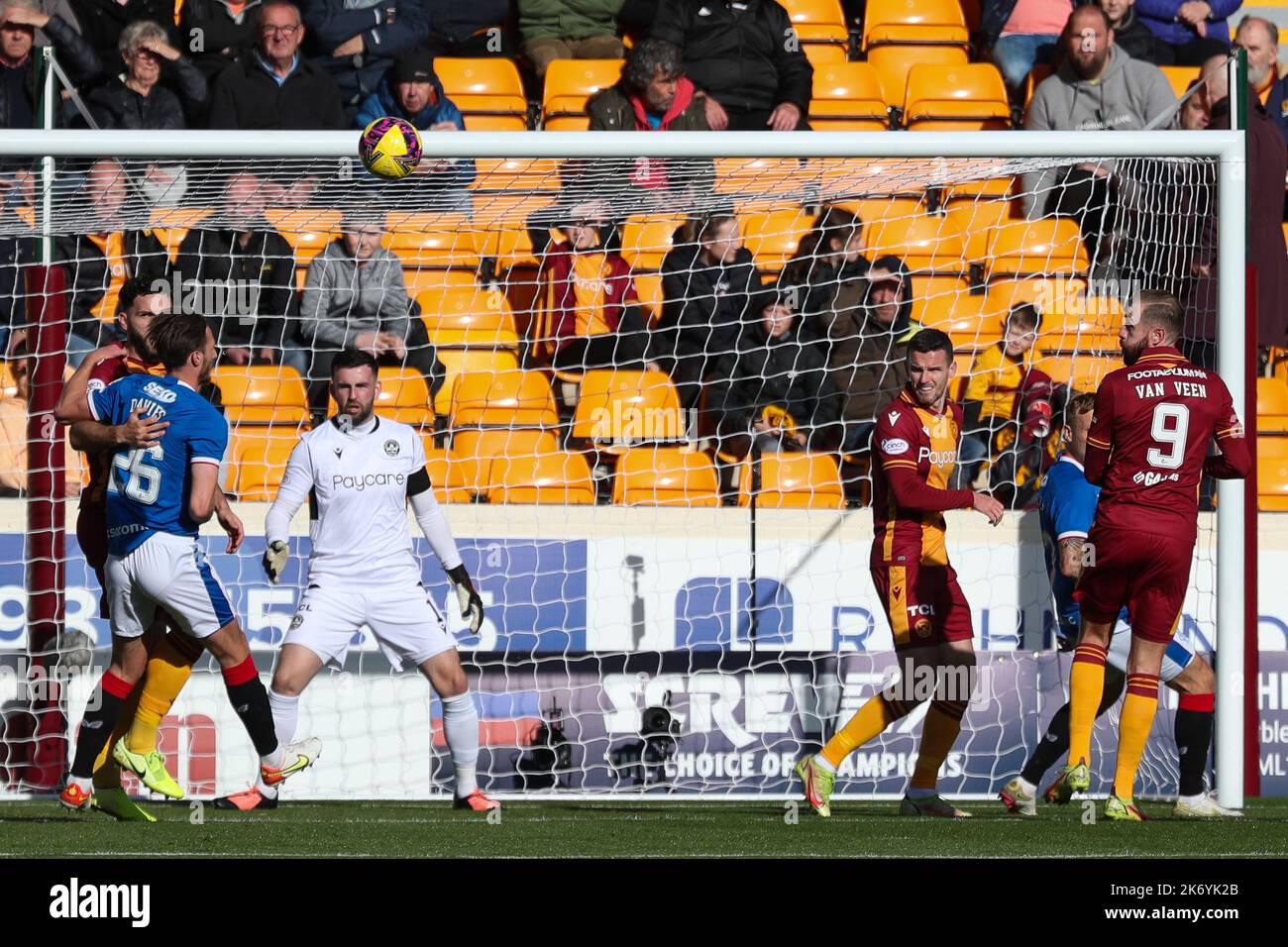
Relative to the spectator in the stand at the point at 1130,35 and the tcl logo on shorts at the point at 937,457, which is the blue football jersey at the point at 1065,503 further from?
the spectator in the stand at the point at 1130,35

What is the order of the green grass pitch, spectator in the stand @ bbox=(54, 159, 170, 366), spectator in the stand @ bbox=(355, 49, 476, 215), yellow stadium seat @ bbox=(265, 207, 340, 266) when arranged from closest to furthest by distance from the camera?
1. the green grass pitch
2. spectator in the stand @ bbox=(54, 159, 170, 366)
3. yellow stadium seat @ bbox=(265, 207, 340, 266)
4. spectator in the stand @ bbox=(355, 49, 476, 215)

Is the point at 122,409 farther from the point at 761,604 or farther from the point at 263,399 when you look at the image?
the point at 761,604

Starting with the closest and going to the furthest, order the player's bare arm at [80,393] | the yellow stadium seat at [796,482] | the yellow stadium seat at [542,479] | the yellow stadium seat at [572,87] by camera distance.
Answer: the player's bare arm at [80,393] < the yellow stadium seat at [796,482] < the yellow stadium seat at [542,479] < the yellow stadium seat at [572,87]

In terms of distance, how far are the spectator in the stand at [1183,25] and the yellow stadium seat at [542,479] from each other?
17.7 feet

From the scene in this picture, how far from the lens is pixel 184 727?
846 centimetres

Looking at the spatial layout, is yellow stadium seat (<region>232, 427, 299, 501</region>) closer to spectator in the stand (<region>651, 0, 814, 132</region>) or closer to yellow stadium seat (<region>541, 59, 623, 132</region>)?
yellow stadium seat (<region>541, 59, 623, 132</region>)

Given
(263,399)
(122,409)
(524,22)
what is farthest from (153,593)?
(524,22)

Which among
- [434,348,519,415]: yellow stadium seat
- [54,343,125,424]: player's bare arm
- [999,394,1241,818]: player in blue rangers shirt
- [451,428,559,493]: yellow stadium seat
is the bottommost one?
[999,394,1241,818]: player in blue rangers shirt

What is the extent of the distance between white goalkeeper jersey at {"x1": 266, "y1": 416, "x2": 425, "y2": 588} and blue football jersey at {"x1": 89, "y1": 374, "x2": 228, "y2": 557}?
67 centimetres

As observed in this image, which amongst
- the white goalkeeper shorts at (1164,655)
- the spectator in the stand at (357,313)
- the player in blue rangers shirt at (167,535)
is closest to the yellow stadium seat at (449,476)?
the spectator in the stand at (357,313)

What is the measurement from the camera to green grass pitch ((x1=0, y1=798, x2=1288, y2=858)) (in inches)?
208

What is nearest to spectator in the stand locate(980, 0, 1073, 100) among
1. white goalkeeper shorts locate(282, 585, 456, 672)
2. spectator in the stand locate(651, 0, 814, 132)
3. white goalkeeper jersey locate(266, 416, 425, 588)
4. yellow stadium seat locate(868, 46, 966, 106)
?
yellow stadium seat locate(868, 46, 966, 106)

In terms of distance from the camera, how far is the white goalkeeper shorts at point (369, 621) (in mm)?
7129

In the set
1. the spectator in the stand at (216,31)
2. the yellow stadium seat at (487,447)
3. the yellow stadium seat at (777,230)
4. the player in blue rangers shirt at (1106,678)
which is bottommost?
the player in blue rangers shirt at (1106,678)
